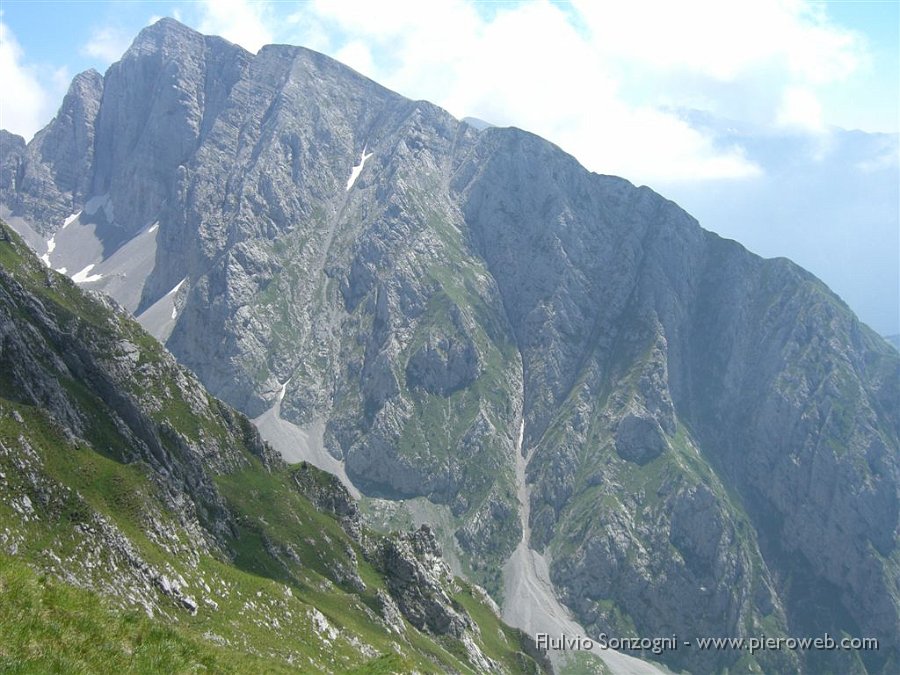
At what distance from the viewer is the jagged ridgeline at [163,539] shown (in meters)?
23.5

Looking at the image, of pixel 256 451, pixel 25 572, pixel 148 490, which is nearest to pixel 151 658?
pixel 25 572

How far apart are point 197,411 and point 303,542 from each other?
101ft

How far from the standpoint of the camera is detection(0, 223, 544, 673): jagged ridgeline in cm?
2350

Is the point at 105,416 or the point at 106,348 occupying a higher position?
the point at 106,348

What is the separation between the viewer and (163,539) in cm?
8025

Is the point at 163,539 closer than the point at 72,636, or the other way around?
the point at 72,636

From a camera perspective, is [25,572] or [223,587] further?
[223,587]

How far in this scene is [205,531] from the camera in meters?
96.9

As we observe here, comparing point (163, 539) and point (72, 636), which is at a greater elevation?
point (72, 636)

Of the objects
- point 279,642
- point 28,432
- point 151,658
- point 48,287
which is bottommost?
point 279,642

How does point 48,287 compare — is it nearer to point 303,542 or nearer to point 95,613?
point 303,542

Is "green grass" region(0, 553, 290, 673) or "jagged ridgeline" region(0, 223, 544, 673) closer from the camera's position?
"green grass" region(0, 553, 290, 673)

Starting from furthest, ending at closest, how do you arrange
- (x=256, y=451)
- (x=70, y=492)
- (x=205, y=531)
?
1. (x=256, y=451)
2. (x=205, y=531)
3. (x=70, y=492)

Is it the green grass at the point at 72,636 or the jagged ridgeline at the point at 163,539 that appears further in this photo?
the jagged ridgeline at the point at 163,539
